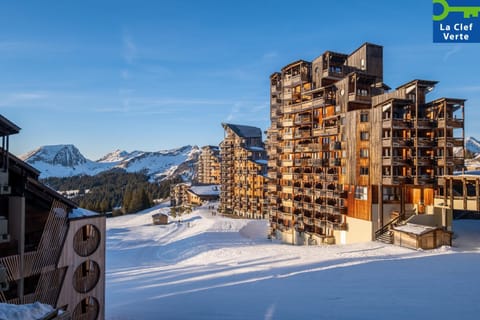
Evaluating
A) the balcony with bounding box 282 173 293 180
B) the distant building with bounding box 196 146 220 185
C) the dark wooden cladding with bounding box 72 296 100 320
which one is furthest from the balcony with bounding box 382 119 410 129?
the distant building with bounding box 196 146 220 185

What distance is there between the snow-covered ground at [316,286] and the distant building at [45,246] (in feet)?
9.05

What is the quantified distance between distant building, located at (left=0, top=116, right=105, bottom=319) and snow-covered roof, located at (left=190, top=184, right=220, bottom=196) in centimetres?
9395

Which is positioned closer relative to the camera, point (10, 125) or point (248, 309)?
point (10, 125)

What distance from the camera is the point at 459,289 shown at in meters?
17.4

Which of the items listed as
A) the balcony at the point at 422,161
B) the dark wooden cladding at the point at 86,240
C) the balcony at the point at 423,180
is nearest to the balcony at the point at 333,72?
the balcony at the point at 422,161

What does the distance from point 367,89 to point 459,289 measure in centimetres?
2952

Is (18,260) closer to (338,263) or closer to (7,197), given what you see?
(7,197)

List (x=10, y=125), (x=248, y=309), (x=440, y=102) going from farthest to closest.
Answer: (x=440, y=102) → (x=248, y=309) → (x=10, y=125)

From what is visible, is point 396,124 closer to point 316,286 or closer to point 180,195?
point 316,286

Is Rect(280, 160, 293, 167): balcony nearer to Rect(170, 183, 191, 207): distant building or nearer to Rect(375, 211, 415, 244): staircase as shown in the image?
Rect(375, 211, 415, 244): staircase

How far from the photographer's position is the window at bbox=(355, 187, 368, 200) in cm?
3744

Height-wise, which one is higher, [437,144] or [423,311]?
[437,144]

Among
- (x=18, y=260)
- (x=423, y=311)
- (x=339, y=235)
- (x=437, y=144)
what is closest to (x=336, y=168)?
(x=339, y=235)

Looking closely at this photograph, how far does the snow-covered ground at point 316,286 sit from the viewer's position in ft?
50.9
